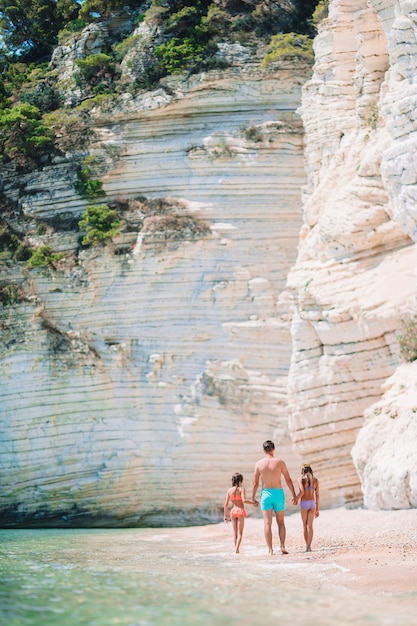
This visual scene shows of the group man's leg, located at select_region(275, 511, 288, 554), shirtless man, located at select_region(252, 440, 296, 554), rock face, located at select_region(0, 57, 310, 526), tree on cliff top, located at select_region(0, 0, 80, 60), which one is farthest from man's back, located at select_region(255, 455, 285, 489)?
tree on cliff top, located at select_region(0, 0, 80, 60)

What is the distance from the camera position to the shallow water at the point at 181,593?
6.77 meters

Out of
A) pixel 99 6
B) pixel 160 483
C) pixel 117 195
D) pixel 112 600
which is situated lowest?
pixel 112 600

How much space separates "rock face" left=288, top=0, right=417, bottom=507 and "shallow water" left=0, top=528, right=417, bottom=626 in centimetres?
418

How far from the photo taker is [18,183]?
75.6 feet

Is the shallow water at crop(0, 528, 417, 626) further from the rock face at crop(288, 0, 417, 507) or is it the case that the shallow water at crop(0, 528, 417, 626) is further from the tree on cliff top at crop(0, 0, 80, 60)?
the tree on cliff top at crop(0, 0, 80, 60)

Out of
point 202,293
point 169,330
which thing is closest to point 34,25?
point 202,293

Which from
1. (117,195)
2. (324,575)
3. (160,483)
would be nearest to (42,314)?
(117,195)

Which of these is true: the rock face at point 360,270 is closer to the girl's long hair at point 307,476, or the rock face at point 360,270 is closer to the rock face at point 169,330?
the rock face at point 169,330

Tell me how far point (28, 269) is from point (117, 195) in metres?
2.86

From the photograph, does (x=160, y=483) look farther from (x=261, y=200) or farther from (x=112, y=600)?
(x=112, y=600)

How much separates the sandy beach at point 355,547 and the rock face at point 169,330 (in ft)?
11.0

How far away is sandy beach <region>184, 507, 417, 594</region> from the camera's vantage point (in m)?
8.07

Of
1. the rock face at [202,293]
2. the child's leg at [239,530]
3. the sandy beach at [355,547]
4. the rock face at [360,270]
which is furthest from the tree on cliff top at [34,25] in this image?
the child's leg at [239,530]

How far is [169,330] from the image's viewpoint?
20.5 metres
